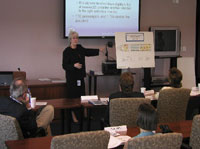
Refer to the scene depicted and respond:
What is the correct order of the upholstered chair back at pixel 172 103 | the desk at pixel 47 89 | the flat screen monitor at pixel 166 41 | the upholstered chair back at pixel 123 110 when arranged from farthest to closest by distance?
the flat screen monitor at pixel 166 41
the desk at pixel 47 89
the upholstered chair back at pixel 172 103
the upholstered chair back at pixel 123 110

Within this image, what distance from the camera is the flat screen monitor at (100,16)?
6.46 m

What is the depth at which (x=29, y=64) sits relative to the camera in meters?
6.34

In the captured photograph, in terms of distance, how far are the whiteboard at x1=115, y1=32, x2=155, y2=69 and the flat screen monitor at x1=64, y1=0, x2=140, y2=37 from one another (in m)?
1.28

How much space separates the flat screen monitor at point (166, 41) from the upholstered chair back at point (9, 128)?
5.04 meters

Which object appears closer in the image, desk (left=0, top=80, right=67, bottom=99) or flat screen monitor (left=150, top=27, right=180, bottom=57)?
desk (left=0, top=80, right=67, bottom=99)

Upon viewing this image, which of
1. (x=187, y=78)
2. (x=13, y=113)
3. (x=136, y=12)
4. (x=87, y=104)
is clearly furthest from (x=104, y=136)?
(x=136, y=12)

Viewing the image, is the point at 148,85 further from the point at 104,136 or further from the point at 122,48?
the point at 104,136

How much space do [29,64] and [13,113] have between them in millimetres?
3421

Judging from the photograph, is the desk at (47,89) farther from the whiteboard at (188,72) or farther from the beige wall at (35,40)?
the whiteboard at (188,72)

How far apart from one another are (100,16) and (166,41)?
1708 mm

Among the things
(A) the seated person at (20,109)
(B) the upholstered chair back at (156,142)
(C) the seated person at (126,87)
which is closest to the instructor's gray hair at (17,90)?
(A) the seated person at (20,109)

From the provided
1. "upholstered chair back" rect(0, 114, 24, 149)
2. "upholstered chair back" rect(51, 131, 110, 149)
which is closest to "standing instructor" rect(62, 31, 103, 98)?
"upholstered chair back" rect(0, 114, 24, 149)

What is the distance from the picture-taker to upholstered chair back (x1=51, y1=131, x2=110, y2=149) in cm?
205

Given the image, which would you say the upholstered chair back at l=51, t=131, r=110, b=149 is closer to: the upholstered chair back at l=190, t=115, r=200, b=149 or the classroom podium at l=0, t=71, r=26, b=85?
the upholstered chair back at l=190, t=115, r=200, b=149
